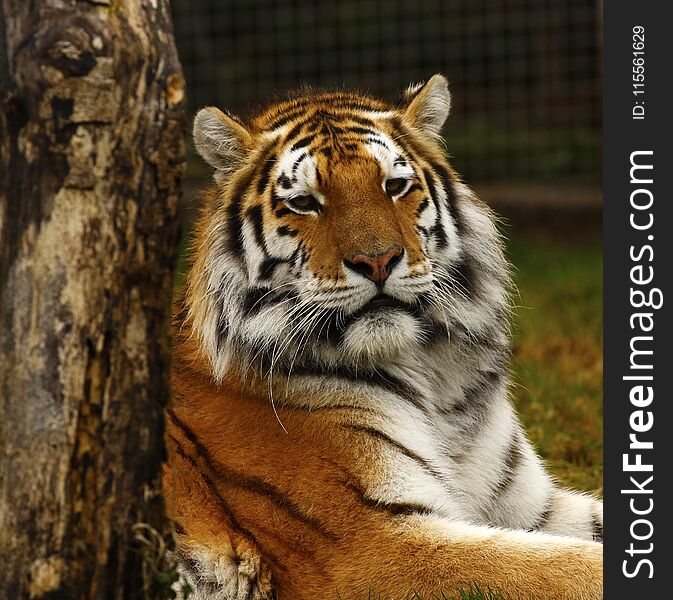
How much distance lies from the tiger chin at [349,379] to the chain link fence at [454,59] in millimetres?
4792

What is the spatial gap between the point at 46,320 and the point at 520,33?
6395mm

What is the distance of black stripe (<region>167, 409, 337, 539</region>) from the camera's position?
2795mm

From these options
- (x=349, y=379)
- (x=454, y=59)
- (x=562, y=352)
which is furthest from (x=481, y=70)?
(x=349, y=379)

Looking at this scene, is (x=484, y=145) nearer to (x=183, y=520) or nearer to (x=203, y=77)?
(x=203, y=77)

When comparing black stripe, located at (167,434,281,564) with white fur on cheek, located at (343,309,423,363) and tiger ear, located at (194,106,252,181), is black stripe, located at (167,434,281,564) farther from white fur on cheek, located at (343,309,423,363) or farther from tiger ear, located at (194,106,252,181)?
tiger ear, located at (194,106,252,181)

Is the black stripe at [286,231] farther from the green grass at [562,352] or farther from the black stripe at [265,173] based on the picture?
the green grass at [562,352]

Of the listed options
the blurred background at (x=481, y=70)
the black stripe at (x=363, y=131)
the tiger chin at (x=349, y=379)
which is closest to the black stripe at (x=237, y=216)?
the tiger chin at (x=349, y=379)

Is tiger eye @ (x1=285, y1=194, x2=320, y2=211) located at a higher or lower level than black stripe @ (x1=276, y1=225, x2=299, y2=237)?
higher

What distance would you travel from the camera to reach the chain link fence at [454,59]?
7.93 m

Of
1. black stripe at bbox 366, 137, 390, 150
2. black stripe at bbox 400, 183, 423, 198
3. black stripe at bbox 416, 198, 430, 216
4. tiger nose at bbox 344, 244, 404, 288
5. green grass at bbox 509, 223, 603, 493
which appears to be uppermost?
black stripe at bbox 366, 137, 390, 150

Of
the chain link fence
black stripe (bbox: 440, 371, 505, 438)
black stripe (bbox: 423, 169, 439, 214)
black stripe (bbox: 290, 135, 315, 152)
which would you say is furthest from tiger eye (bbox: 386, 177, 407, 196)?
the chain link fence

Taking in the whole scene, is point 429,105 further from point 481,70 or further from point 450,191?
point 481,70

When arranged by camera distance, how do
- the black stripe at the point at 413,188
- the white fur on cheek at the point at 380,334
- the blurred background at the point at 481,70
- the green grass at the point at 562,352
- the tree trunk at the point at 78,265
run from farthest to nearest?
the blurred background at the point at 481,70
the green grass at the point at 562,352
the black stripe at the point at 413,188
the white fur on cheek at the point at 380,334
the tree trunk at the point at 78,265

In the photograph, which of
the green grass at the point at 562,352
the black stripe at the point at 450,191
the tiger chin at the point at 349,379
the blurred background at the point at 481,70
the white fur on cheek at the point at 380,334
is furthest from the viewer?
the blurred background at the point at 481,70
